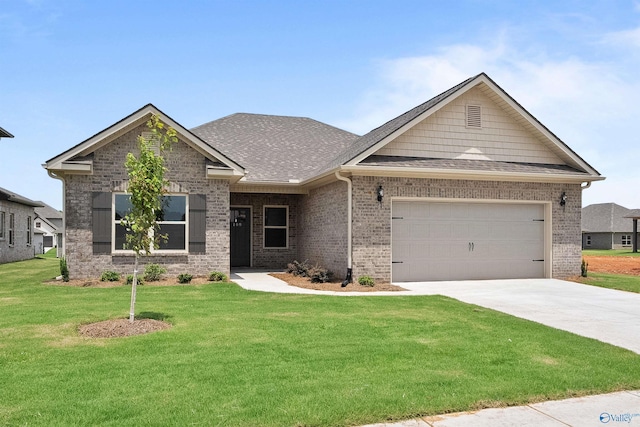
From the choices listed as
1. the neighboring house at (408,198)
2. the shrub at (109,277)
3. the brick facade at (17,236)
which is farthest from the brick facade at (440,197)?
the brick facade at (17,236)

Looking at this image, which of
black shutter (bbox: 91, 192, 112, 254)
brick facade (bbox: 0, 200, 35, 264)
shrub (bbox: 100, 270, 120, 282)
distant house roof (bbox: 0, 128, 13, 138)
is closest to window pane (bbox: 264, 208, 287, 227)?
black shutter (bbox: 91, 192, 112, 254)

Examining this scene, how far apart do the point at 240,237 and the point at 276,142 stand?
4680 millimetres

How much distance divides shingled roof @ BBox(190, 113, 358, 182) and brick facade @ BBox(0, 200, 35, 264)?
11.1 m

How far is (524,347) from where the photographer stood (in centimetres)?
702

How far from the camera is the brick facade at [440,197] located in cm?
1430

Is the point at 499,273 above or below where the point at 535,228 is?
below

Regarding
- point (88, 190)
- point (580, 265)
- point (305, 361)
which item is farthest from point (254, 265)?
point (305, 361)

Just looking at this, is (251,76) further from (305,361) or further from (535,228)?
(305,361)

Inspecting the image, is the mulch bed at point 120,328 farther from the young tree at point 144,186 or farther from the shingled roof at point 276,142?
the shingled roof at point 276,142

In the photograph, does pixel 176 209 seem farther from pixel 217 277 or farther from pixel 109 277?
pixel 109 277

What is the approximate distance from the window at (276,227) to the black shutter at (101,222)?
22.2 feet

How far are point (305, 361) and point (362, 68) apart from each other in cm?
1095

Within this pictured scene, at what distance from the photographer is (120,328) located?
7820 mm

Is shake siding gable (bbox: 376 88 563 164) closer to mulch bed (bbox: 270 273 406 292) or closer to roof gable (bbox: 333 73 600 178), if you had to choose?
roof gable (bbox: 333 73 600 178)
